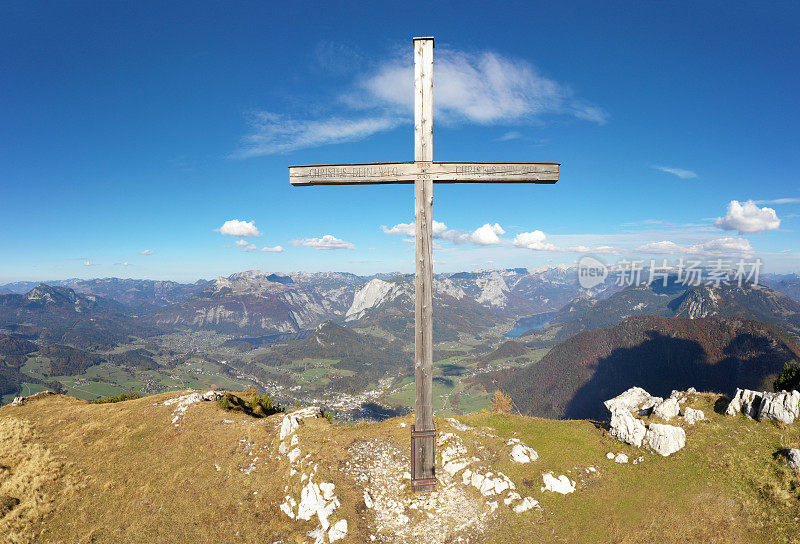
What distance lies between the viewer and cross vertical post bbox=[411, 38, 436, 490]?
31.0 feet

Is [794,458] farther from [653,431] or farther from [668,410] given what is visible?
[668,410]

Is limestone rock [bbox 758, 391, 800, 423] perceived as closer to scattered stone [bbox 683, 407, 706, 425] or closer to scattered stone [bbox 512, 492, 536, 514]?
scattered stone [bbox 683, 407, 706, 425]

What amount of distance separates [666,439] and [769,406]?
5.97m

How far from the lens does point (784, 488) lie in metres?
12.1

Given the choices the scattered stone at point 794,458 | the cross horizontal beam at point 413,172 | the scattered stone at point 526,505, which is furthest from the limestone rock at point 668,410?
the cross horizontal beam at point 413,172

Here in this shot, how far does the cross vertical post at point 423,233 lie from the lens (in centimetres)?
945

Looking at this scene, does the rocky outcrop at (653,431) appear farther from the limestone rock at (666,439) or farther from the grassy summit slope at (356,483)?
the grassy summit slope at (356,483)

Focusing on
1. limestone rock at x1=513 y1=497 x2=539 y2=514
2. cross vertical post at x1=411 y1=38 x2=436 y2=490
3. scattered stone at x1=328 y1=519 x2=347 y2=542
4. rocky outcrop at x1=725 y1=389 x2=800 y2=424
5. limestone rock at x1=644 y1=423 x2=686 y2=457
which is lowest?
scattered stone at x1=328 y1=519 x2=347 y2=542

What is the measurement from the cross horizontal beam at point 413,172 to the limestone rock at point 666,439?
14.6 metres

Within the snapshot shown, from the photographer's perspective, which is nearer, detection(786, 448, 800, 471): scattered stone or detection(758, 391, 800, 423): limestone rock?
detection(786, 448, 800, 471): scattered stone

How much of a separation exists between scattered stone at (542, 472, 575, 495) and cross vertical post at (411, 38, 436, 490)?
7.50 m

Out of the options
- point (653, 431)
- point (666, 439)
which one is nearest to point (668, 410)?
point (653, 431)

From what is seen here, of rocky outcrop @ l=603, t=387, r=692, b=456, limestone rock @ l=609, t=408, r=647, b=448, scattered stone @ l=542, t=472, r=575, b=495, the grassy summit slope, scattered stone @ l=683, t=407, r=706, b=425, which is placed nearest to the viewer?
the grassy summit slope

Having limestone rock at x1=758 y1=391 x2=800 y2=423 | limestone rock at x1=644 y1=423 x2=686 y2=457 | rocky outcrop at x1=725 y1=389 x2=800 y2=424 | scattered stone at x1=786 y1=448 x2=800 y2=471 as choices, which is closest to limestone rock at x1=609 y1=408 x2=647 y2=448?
limestone rock at x1=644 y1=423 x2=686 y2=457
